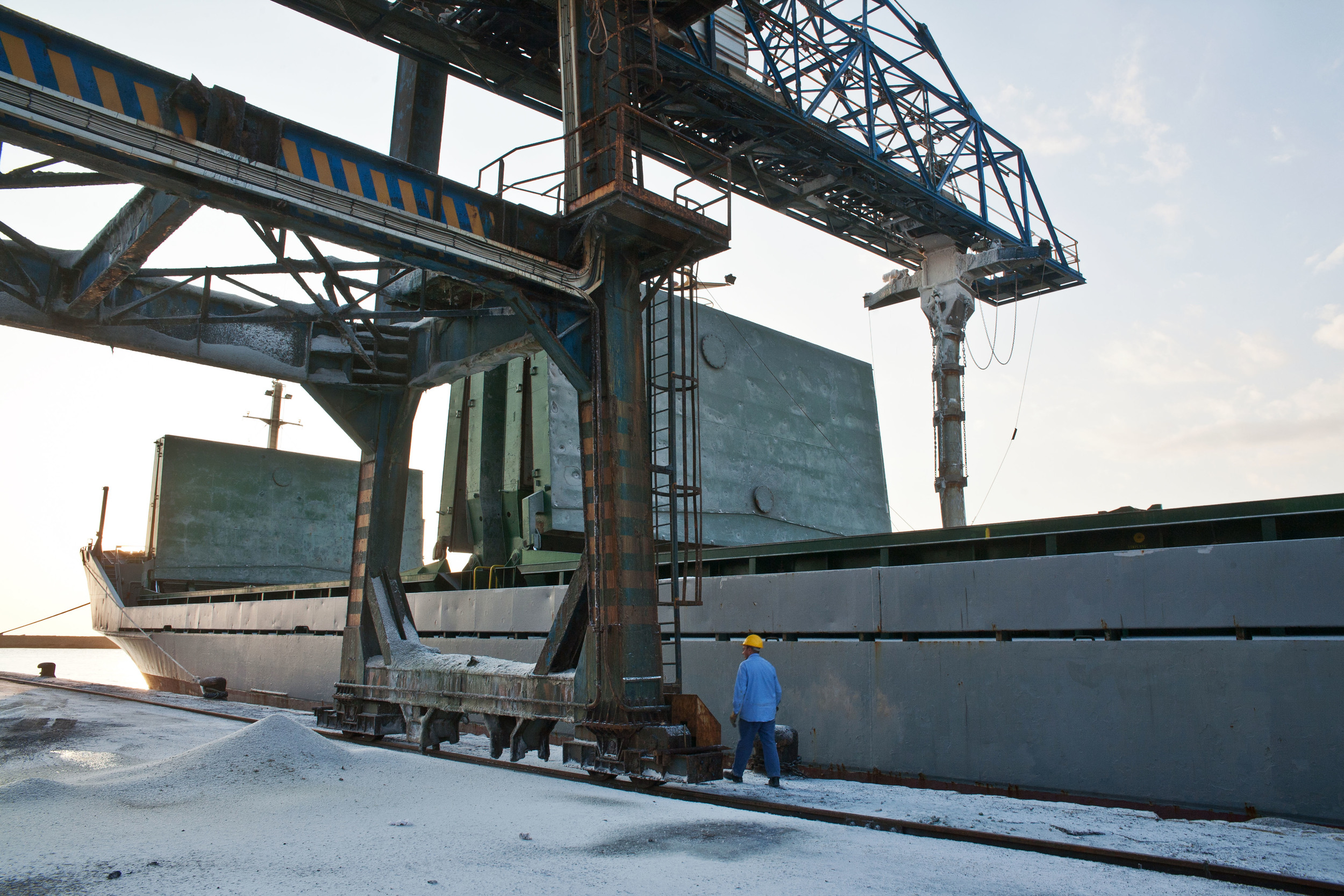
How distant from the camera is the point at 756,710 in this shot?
763cm

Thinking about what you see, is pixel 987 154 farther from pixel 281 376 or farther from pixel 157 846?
pixel 157 846

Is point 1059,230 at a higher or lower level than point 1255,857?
higher

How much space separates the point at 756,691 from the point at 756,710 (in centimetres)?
16

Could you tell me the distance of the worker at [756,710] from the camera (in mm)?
7598

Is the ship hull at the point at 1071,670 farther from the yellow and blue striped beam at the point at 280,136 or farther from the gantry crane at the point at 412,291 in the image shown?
the yellow and blue striped beam at the point at 280,136

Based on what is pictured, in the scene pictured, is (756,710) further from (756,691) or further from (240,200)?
(240,200)

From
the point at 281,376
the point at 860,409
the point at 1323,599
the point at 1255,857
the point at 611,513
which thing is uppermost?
the point at 860,409

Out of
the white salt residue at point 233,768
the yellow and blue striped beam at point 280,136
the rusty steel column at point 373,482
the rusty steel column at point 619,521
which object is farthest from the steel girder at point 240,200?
the white salt residue at point 233,768

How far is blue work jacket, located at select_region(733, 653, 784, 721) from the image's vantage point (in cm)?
763

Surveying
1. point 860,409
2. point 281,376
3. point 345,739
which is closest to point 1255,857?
point 345,739

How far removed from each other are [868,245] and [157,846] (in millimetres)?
24461

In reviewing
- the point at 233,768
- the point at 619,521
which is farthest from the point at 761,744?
the point at 233,768

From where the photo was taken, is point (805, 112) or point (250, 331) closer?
point (250, 331)

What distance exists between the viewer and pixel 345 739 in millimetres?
10023
